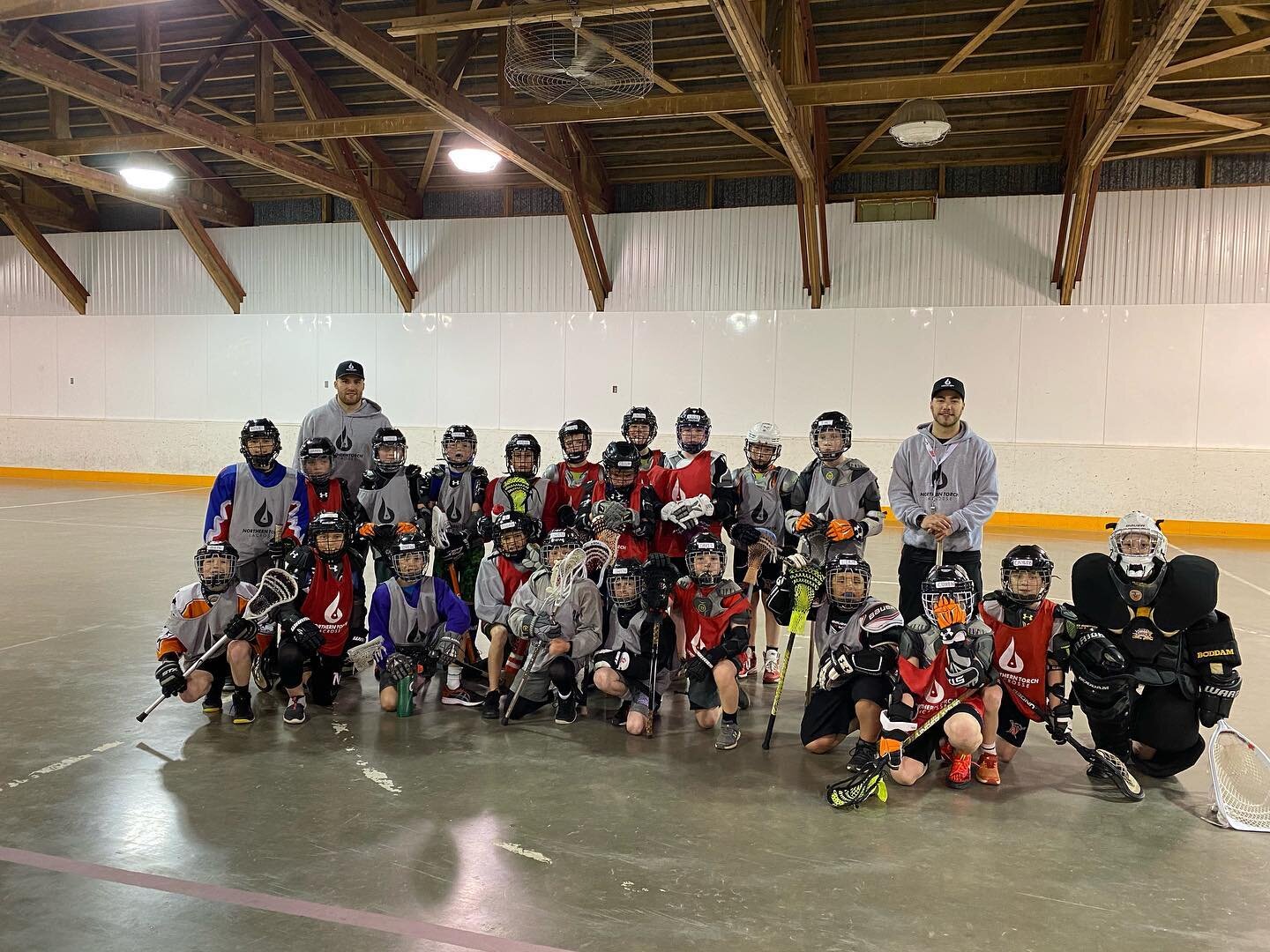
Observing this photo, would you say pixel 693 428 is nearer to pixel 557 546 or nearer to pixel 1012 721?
pixel 557 546

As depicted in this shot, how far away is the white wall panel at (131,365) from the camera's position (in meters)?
17.8

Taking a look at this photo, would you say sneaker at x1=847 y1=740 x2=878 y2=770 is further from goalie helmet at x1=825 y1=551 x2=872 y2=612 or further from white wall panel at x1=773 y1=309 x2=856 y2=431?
white wall panel at x1=773 y1=309 x2=856 y2=431

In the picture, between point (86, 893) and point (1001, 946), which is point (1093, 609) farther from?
point (86, 893)

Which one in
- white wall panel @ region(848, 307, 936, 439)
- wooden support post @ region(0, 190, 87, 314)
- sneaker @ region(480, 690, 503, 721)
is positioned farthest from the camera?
wooden support post @ region(0, 190, 87, 314)

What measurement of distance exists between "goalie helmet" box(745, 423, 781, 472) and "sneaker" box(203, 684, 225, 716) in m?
3.47

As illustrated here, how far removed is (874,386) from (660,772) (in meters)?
10.9

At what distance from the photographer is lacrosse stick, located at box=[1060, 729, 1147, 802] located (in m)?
4.10

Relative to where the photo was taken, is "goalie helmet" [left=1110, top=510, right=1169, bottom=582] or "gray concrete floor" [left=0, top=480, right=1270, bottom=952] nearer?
"gray concrete floor" [left=0, top=480, right=1270, bottom=952]

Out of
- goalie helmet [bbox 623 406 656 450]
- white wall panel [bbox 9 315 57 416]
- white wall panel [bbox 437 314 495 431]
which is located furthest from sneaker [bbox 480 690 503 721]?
white wall panel [bbox 9 315 57 416]

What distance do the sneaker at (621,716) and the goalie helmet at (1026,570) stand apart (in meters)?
2.08

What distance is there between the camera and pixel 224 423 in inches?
684

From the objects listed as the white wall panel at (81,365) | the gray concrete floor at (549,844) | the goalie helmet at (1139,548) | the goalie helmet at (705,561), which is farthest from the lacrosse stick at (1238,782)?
the white wall panel at (81,365)

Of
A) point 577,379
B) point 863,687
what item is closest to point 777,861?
point 863,687

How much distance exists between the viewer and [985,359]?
1384cm
